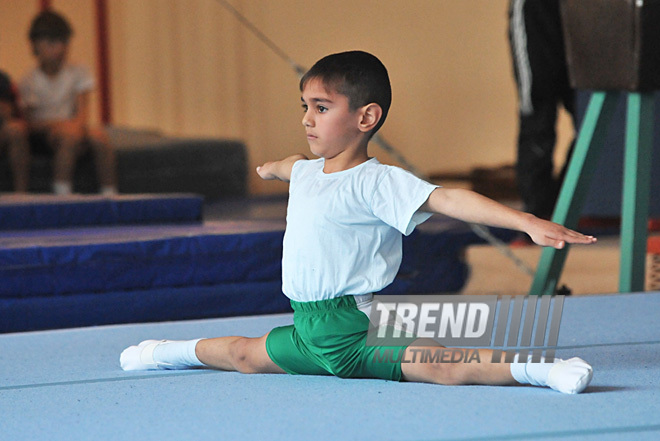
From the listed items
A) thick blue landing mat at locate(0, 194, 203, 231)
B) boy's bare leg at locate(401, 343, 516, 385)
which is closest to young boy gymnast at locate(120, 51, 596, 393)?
boy's bare leg at locate(401, 343, 516, 385)

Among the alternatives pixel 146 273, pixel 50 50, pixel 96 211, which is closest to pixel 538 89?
pixel 96 211

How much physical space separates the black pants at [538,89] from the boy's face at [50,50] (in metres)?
2.61

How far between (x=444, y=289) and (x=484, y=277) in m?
0.53

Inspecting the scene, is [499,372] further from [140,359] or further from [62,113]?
[62,113]

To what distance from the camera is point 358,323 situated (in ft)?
4.36

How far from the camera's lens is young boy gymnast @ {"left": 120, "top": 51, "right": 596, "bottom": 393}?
1293 millimetres

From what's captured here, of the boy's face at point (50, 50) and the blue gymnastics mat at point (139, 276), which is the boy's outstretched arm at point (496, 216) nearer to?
the blue gymnastics mat at point (139, 276)

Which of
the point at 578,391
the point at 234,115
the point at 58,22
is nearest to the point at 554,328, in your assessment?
the point at 578,391

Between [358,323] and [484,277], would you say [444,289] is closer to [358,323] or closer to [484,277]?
[484,277]

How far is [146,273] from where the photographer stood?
2268 millimetres

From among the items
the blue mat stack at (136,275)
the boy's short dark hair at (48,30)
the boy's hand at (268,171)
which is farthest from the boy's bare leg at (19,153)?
the boy's hand at (268,171)

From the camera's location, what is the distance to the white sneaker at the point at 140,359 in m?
1.48

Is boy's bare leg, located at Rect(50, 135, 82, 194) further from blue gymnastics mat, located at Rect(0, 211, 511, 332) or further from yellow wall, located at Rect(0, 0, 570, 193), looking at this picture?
blue gymnastics mat, located at Rect(0, 211, 511, 332)

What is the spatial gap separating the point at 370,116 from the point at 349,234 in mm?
193
